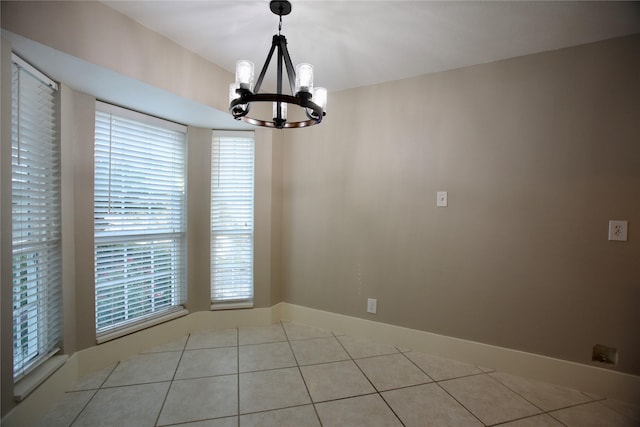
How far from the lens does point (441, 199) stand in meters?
2.38

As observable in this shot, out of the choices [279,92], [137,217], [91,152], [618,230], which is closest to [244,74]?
[279,92]

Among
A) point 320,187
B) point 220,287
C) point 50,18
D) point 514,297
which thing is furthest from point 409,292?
point 50,18

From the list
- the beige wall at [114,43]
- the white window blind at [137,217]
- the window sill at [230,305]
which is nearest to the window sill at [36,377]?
the white window blind at [137,217]

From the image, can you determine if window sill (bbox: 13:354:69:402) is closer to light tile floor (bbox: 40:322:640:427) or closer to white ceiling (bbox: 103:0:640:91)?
light tile floor (bbox: 40:322:640:427)

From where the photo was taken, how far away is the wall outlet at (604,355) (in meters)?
1.90

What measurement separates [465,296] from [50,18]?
10.6 ft

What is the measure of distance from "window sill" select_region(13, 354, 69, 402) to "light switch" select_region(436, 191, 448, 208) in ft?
9.57

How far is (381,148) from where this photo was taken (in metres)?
2.61

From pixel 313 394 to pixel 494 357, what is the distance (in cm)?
146

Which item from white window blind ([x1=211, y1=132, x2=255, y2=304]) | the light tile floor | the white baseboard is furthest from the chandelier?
the white baseboard

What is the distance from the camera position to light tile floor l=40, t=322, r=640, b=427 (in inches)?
65.3

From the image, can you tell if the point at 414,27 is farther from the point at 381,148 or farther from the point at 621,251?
the point at 621,251

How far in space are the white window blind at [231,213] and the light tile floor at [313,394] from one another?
664 millimetres

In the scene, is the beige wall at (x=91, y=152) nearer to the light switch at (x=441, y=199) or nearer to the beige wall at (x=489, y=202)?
the beige wall at (x=489, y=202)
